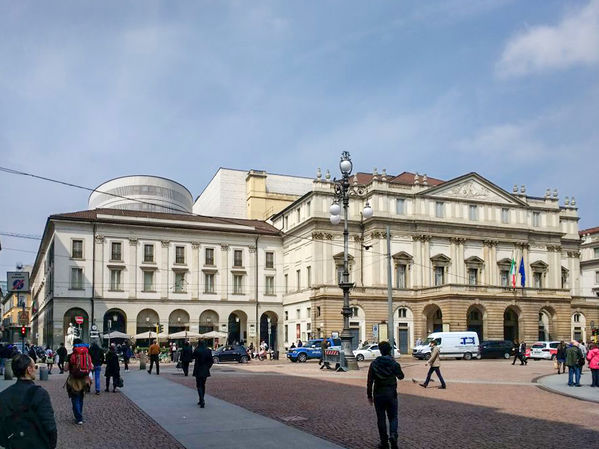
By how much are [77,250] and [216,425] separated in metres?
52.0

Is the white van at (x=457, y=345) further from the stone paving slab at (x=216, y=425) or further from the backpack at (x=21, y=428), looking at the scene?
the backpack at (x=21, y=428)

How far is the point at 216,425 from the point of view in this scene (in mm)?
13648

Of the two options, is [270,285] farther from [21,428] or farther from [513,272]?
[21,428]

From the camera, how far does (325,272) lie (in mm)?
62188

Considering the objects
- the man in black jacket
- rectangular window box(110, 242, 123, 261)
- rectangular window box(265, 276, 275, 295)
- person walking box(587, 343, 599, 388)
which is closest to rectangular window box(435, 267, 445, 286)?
rectangular window box(265, 276, 275, 295)

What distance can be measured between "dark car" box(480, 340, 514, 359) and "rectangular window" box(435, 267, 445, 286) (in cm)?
1102

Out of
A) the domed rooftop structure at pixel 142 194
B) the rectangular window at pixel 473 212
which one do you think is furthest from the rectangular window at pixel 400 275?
the domed rooftop structure at pixel 142 194

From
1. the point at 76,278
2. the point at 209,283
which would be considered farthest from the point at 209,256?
the point at 76,278

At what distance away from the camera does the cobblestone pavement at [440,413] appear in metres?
12.0

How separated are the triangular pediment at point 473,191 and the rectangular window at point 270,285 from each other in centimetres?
1881

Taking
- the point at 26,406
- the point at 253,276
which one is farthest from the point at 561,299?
the point at 26,406

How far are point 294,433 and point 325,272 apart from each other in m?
49.8

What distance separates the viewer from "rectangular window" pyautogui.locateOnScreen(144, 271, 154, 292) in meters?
64.1

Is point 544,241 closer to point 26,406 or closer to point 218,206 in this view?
point 218,206
